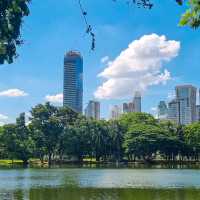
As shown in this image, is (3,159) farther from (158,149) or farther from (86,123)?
(158,149)

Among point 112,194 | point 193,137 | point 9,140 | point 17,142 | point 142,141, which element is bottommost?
point 112,194

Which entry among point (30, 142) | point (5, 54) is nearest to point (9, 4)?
point (5, 54)

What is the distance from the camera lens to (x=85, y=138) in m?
118

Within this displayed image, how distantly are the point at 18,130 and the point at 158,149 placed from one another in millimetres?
34048

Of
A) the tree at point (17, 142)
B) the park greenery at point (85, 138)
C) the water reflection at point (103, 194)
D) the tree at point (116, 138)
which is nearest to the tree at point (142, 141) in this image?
the park greenery at point (85, 138)

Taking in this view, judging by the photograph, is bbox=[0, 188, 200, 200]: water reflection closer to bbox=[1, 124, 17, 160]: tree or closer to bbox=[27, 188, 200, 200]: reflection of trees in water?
bbox=[27, 188, 200, 200]: reflection of trees in water

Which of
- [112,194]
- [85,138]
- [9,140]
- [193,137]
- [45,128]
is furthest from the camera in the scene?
[193,137]

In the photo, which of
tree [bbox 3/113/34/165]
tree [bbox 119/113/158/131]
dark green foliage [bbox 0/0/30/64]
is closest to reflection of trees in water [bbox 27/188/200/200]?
dark green foliage [bbox 0/0/30/64]

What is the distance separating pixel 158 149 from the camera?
396 feet

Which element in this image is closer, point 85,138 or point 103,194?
point 103,194

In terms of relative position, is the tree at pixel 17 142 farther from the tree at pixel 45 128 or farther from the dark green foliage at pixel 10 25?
the dark green foliage at pixel 10 25

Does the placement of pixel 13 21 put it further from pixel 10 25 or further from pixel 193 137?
pixel 193 137

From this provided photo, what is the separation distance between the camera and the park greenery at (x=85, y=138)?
115062 millimetres


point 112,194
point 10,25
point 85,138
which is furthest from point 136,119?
point 10,25
